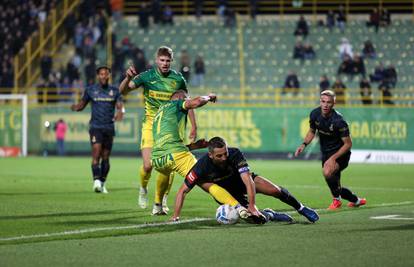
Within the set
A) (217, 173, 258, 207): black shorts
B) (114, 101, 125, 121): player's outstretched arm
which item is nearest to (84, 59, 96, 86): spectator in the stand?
(114, 101, 125, 121): player's outstretched arm

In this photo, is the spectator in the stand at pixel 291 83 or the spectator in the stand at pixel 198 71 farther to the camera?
the spectator in the stand at pixel 198 71

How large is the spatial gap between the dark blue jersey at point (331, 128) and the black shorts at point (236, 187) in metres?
3.37

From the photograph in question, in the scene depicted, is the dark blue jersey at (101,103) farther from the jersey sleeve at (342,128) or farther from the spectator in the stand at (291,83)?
the spectator in the stand at (291,83)

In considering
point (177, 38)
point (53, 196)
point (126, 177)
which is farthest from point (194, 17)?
point (53, 196)

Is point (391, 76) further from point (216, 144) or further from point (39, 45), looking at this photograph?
point (216, 144)

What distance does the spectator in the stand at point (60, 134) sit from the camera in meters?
39.2

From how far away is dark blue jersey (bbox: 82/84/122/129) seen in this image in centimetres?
1912

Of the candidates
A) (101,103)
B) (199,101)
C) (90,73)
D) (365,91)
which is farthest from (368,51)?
(199,101)

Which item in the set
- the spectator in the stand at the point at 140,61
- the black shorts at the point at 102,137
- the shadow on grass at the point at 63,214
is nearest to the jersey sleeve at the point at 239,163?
the shadow on grass at the point at 63,214

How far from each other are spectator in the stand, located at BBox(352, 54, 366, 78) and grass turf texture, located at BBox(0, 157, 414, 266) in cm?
2045

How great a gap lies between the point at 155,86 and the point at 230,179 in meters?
2.40

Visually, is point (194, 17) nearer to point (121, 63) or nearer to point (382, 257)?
point (121, 63)

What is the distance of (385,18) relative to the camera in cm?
4281

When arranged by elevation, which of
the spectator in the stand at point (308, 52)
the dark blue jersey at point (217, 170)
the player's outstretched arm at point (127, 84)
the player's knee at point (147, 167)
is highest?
the spectator in the stand at point (308, 52)
